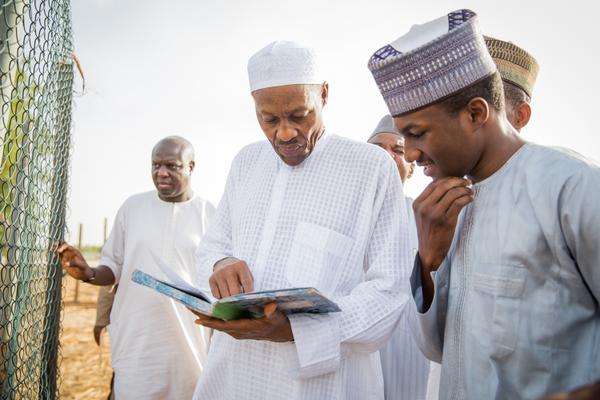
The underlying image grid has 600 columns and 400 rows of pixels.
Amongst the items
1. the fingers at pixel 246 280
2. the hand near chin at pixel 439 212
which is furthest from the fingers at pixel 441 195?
the fingers at pixel 246 280

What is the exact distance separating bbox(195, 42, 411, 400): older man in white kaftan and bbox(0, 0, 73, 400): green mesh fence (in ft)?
3.19

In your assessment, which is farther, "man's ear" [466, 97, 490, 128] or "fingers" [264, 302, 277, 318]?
"fingers" [264, 302, 277, 318]

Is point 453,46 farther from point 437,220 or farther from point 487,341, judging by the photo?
point 487,341

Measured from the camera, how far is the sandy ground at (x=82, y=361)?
7266mm

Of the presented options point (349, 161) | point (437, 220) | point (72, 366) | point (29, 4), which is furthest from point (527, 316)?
point (72, 366)

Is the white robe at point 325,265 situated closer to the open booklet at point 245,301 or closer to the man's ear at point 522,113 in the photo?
the open booklet at point 245,301

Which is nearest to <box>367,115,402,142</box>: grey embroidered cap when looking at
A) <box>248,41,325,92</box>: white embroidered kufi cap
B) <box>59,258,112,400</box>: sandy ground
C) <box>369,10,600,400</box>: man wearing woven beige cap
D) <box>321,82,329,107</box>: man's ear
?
<box>321,82,329,107</box>: man's ear

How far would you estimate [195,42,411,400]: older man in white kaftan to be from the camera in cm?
203

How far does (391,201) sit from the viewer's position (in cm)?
226

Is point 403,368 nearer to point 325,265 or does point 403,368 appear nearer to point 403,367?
point 403,367

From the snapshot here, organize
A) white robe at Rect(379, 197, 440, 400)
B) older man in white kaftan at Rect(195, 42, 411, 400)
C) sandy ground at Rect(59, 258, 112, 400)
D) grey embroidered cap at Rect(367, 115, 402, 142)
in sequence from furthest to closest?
sandy ground at Rect(59, 258, 112, 400) → grey embroidered cap at Rect(367, 115, 402, 142) → white robe at Rect(379, 197, 440, 400) → older man in white kaftan at Rect(195, 42, 411, 400)

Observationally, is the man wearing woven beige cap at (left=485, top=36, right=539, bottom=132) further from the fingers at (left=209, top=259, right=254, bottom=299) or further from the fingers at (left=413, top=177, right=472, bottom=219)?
the fingers at (left=209, top=259, right=254, bottom=299)

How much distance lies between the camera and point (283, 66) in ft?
7.51

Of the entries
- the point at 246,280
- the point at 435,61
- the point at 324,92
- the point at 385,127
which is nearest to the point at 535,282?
the point at 435,61
